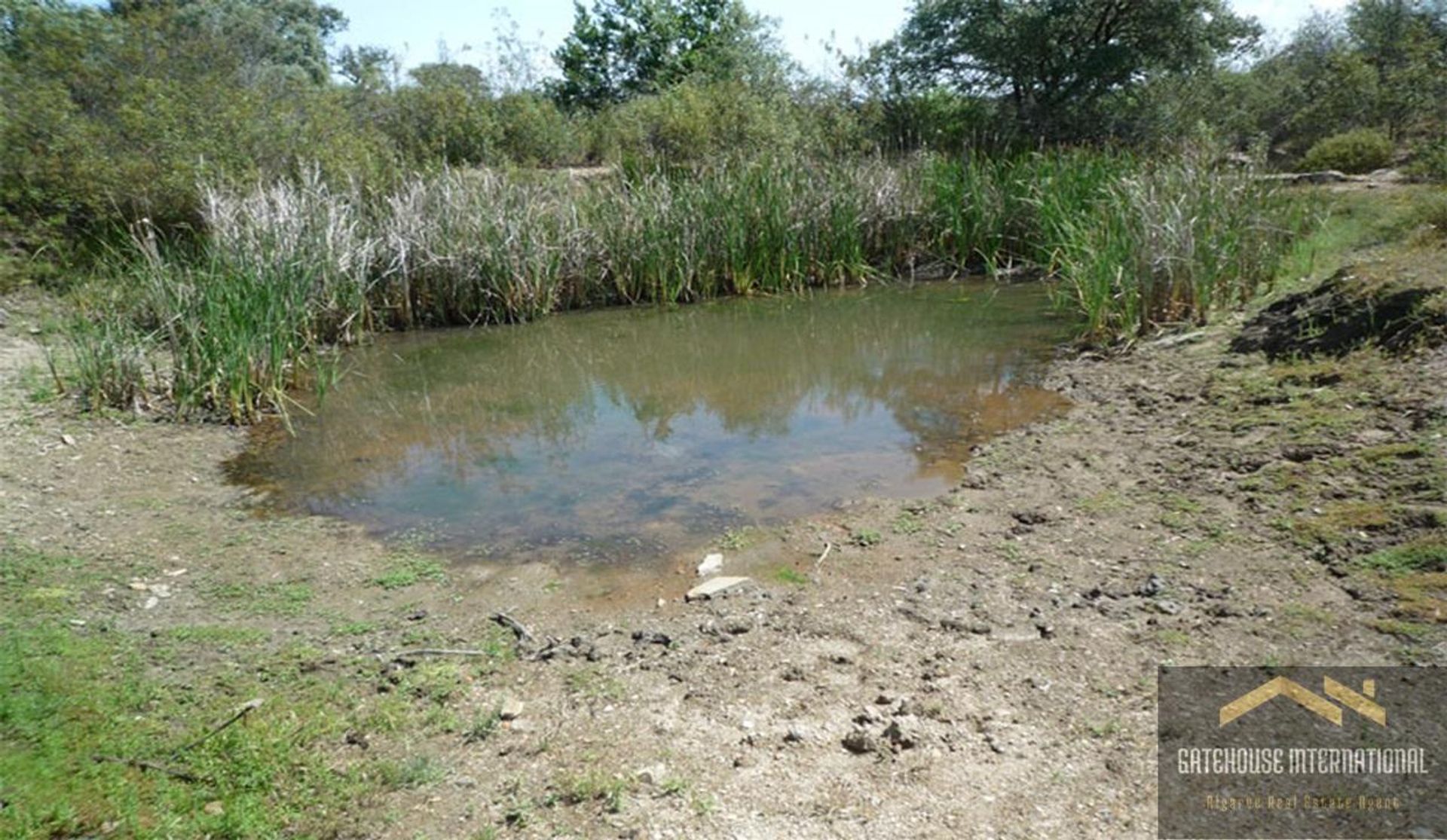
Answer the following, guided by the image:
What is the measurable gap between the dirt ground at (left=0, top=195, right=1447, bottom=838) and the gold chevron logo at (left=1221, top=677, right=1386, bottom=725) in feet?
0.50

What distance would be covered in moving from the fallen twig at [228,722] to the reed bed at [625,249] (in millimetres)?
4315

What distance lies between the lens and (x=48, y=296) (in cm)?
1032

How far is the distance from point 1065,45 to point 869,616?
21.5 meters

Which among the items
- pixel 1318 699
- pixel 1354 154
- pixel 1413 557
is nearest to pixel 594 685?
pixel 1318 699

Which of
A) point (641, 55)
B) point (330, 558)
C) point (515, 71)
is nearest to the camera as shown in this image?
point (330, 558)

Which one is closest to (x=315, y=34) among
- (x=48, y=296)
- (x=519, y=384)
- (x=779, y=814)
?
(x=48, y=296)

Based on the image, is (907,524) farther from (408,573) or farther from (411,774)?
(411,774)

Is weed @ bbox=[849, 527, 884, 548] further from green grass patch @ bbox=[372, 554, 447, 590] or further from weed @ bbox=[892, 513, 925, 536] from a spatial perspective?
green grass patch @ bbox=[372, 554, 447, 590]

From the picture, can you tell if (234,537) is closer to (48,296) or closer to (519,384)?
(519,384)

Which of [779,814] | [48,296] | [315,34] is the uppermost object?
[315,34]

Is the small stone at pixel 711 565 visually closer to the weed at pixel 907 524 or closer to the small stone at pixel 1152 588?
the weed at pixel 907 524

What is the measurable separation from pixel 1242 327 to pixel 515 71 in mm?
19678

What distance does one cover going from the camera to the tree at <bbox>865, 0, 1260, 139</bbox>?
21.0 m

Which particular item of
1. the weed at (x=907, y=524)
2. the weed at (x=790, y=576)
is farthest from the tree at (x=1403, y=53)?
the weed at (x=790, y=576)
